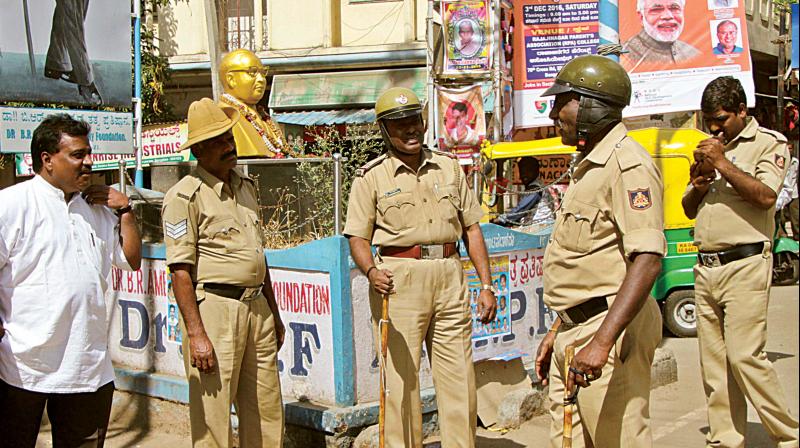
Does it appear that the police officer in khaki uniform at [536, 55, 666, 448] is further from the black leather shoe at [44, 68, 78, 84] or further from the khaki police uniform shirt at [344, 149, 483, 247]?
the black leather shoe at [44, 68, 78, 84]

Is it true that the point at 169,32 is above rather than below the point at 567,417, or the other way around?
above

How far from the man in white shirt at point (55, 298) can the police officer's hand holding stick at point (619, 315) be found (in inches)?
87.4

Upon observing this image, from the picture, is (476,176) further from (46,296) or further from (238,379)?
(46,296)

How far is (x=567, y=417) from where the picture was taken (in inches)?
148

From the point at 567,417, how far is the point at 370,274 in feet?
4.93

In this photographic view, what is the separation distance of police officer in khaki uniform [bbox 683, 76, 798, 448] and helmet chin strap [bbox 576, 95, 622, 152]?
151 cm

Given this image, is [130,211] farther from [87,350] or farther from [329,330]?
[329,330]

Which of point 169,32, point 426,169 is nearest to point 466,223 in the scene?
point 426,169

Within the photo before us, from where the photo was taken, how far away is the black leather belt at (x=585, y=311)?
151 inches

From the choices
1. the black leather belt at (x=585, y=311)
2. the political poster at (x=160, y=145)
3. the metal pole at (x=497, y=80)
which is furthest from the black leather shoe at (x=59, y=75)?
the political poster at (x=160, y=145)

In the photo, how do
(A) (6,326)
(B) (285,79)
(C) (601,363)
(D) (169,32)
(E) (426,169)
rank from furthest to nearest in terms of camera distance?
(D) (169,32)
(B) (285,79)
(E) (426,169)
(A) (6,326)
(C) (601,363)

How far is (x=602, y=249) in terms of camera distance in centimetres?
381

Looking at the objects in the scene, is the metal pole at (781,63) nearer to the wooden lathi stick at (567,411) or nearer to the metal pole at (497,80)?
the metal pole at (497,80)

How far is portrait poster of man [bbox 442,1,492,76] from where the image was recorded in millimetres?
15266
